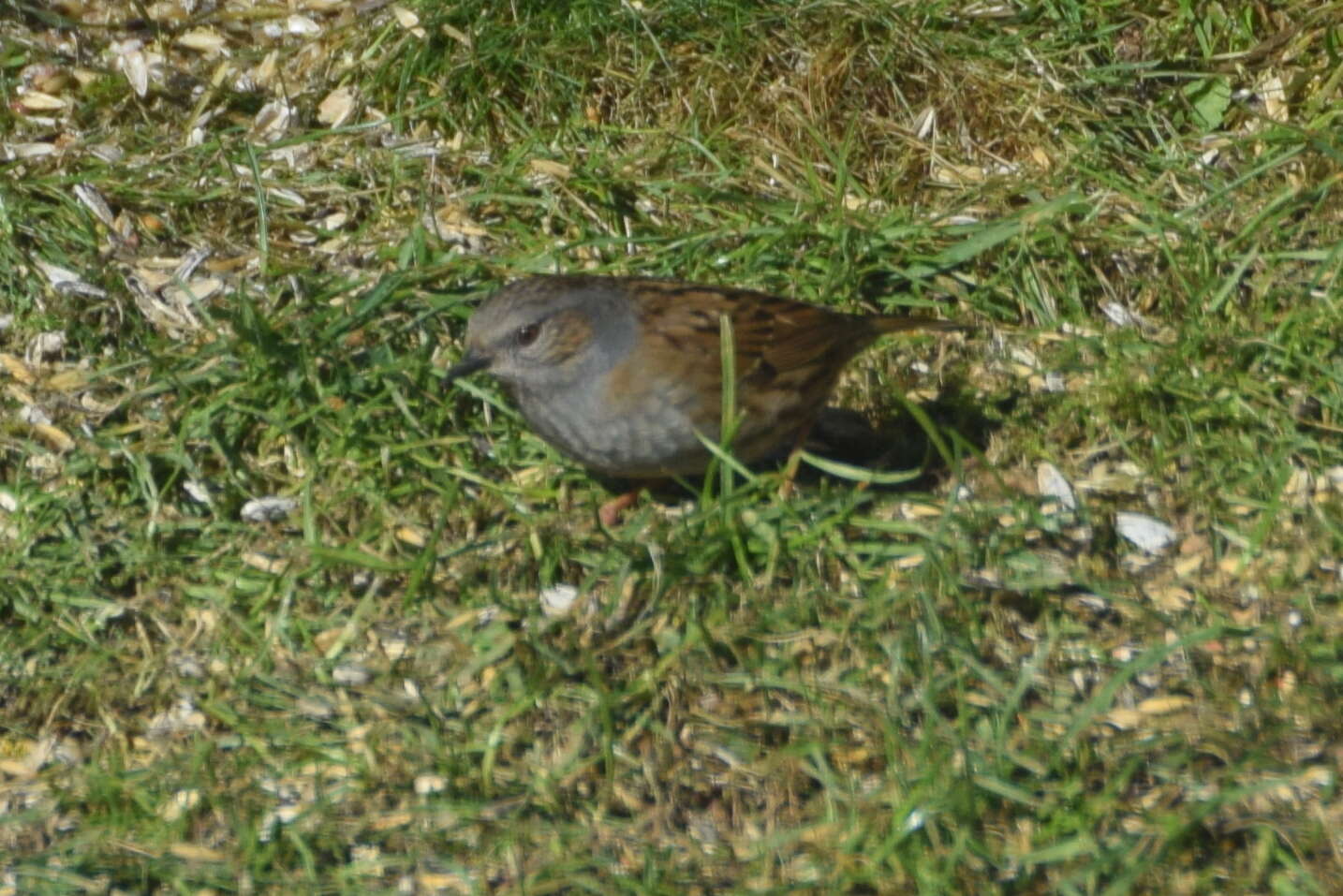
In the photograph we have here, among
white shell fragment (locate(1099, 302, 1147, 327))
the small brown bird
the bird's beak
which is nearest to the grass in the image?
white shell fragment (locate(1099, 302, 1147, 327))

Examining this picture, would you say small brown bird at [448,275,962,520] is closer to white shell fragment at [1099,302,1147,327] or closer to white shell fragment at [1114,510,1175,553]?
white shell fragment at [1114,510,1175,553]

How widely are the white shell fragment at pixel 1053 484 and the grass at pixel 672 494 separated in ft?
0.13

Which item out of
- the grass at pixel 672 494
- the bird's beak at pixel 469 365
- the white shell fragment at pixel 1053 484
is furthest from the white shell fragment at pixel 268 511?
the white shell fragment at pixel 1053 484

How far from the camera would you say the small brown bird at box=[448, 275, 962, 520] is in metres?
4.43

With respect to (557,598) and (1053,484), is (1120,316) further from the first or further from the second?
(557,598)

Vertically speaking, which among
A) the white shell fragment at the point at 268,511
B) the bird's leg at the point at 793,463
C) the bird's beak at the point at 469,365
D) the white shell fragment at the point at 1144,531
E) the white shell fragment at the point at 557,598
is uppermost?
the bird's beak at the point at 469,365

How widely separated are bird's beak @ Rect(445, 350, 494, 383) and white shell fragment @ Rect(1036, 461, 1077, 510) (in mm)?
1560

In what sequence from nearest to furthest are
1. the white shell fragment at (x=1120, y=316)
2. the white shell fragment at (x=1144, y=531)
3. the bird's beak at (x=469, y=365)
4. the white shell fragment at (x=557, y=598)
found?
the white shell fragment at (x=557, y=598)
the bird's beak at (x=469, y=365)
the white shell fragment at (x=1144, y=531)
the white shell fragment at (x=1120, y=316)

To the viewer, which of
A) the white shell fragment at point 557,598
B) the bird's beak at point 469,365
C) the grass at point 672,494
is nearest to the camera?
the grass at point 672,494

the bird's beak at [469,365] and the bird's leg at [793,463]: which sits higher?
the bird's beak at [469,365]

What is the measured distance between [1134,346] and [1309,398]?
51 cm

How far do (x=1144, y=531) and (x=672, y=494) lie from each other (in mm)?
1289

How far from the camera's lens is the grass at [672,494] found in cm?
383

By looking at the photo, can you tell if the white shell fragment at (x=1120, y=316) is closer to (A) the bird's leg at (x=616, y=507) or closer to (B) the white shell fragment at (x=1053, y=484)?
(B) the white shell fragment at (x=1053, y=484)
